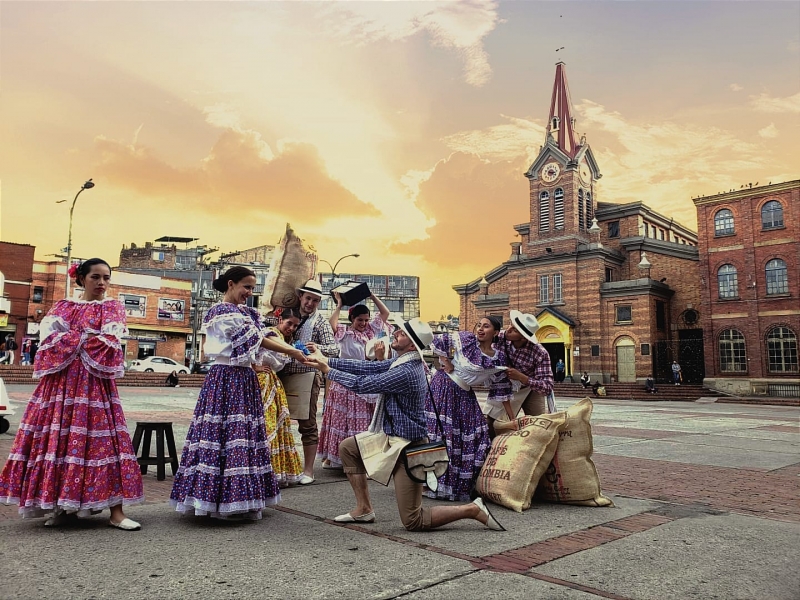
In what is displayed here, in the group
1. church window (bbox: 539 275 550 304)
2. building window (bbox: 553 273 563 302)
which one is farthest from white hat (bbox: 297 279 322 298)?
church window (bbox: 539 275 550 304)

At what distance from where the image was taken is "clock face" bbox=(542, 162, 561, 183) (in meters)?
44.6

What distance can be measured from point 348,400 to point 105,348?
9.97 feet

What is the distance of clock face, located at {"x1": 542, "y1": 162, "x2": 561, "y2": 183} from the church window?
719cm

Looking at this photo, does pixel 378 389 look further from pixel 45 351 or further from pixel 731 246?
pixel 731 246

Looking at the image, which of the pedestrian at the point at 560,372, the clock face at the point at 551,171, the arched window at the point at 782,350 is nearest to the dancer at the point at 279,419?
the arched window at the point at 782,350

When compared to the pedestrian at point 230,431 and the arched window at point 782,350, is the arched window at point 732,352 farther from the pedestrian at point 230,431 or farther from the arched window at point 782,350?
the pedestrian at point 230,431

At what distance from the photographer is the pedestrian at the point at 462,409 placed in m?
5.91

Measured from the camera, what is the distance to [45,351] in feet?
14.6

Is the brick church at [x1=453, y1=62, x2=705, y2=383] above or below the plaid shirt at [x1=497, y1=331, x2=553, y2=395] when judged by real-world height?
above

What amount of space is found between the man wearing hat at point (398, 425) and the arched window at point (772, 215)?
36596mm

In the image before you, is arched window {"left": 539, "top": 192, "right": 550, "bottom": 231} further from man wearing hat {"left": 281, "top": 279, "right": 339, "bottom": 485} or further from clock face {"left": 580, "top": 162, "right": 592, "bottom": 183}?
man wearing hat {"left": 281, "top": 279, "right": 339, "bottom": 485}

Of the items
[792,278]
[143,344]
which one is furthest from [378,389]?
[143,344]

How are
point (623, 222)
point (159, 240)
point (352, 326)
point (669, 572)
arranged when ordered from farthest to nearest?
point (159, 240) → point (623, 222) → point (352, 326) → point (669, 572)

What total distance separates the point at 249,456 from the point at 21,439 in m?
1.60
